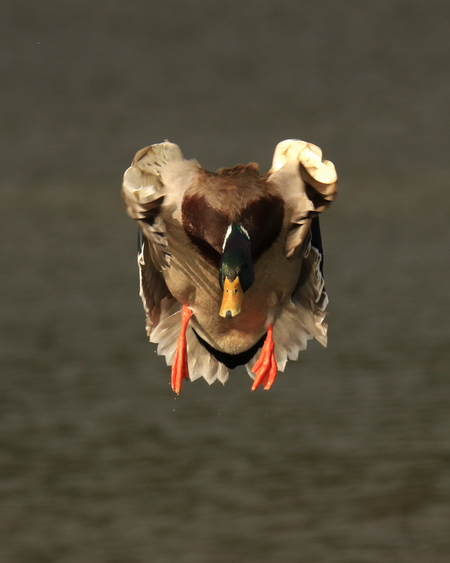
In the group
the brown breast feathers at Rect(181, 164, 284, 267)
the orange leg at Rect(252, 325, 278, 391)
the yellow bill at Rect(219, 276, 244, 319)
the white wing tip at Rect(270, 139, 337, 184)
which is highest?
the white wing tip at Rect(270, 139, 337, 184)

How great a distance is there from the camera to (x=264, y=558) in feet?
32.0

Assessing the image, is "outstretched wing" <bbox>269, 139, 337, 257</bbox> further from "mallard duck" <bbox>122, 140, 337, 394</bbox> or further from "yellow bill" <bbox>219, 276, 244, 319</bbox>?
"yellow bill" <bbox>219, 276, 244, 319</bbox>

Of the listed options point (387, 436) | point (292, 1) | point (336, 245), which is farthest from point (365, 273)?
point (292, 1)

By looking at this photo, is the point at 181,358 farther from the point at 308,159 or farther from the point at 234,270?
the point at 308,159

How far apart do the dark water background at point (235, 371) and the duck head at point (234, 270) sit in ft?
14.0

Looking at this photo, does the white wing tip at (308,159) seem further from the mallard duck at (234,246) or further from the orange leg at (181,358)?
the orange leg at (181,358)

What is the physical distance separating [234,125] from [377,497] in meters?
12.4

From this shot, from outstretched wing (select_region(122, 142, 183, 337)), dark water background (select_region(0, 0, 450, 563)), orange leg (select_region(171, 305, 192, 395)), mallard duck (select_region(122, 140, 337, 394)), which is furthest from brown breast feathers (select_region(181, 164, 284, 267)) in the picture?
dark water background (select_region(0, 0, 450, 563))

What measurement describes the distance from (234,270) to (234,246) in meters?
0.11

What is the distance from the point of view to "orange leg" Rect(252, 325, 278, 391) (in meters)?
6.74

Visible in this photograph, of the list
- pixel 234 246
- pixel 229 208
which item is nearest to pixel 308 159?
pixel 229 208

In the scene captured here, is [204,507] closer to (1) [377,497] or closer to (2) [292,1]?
(1) [377,497]

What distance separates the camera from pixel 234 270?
585 cm

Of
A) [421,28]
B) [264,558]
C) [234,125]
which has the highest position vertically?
[421,28]
